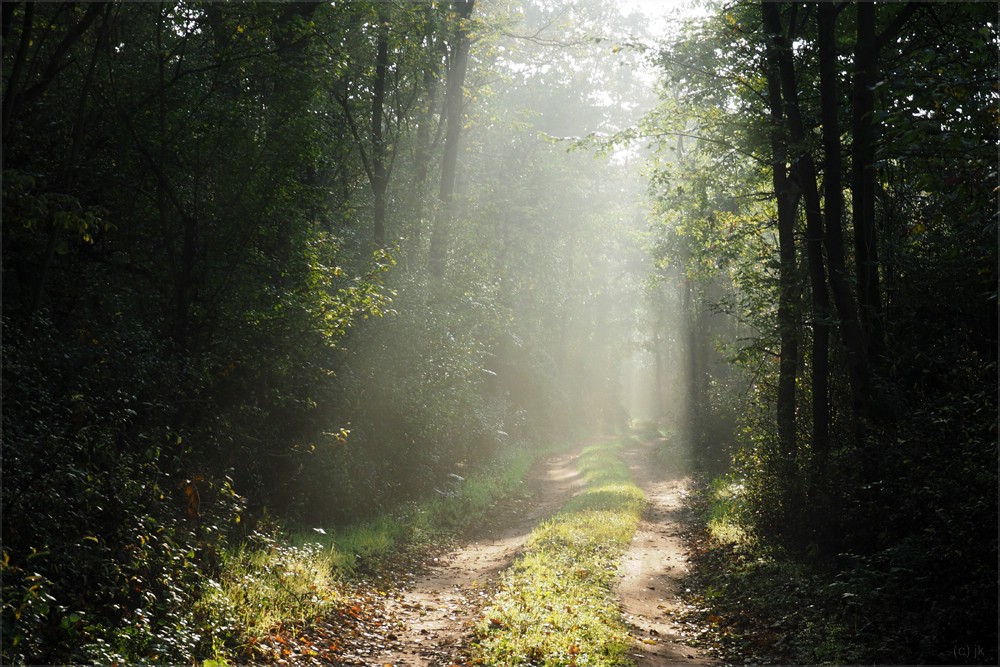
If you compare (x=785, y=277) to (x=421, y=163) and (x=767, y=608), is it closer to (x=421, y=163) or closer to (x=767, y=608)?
(x=767, y=608)

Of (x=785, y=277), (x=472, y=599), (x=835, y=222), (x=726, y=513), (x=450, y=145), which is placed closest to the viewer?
(x=472, y=599)

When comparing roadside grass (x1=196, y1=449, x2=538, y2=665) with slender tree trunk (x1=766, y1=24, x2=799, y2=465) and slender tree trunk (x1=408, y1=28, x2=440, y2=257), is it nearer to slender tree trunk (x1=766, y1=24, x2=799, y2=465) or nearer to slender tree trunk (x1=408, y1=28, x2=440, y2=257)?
slender tree trunk (x1=766, y1=24, x2=799, y2=465)

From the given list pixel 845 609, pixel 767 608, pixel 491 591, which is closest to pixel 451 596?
pixel 491 591

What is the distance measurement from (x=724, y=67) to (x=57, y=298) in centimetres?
1319

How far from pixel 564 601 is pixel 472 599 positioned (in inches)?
72.8

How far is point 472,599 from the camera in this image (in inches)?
445

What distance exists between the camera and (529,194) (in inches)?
1591

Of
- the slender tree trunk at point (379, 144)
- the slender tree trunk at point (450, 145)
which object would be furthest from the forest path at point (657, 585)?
the slender tree trunk at point (379, 144)

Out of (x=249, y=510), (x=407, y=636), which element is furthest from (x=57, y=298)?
(x=407, y=636)

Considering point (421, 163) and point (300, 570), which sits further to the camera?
point (421, 163)

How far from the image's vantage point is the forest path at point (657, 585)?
8.88m

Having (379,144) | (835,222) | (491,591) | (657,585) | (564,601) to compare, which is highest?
(379,144)

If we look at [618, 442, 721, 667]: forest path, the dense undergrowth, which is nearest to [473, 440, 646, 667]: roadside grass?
[618, 442, 721, 667]: forest path

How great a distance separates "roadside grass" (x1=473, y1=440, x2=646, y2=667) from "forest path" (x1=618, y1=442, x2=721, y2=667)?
0.79 feet
